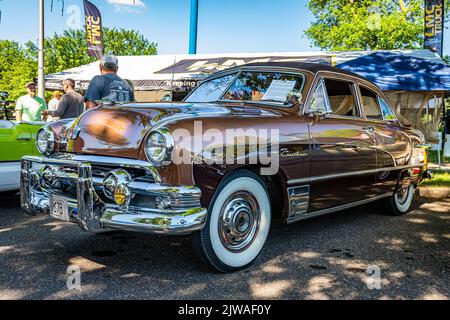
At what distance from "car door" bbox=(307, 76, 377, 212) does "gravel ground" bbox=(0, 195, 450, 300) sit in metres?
0.49

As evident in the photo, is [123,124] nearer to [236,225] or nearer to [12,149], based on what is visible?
[236,225]

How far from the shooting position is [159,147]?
295cm

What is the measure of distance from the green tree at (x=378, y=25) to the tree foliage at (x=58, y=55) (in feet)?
71.8

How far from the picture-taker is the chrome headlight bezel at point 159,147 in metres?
2.92

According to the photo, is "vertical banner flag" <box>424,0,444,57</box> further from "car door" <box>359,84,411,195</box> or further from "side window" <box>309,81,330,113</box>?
"side window" <box>309,81,330,113</box>

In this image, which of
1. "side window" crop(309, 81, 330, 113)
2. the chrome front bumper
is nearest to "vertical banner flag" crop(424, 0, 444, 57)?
"side window" crop(309, 81, 330, 113)

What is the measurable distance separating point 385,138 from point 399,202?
120 centimetres

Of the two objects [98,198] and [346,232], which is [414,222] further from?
[98,198]

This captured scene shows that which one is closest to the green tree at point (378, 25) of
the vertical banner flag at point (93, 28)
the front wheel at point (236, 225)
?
the vertical banner flag at point (93, 28)

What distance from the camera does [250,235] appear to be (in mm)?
3516

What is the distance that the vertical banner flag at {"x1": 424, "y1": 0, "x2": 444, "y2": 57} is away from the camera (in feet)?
55.6

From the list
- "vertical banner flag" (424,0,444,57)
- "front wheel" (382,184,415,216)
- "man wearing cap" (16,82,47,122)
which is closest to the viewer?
"front wheel" (382,184,415,216)

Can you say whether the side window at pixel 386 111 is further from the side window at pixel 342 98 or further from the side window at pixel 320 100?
the side window at pixel 320 100
